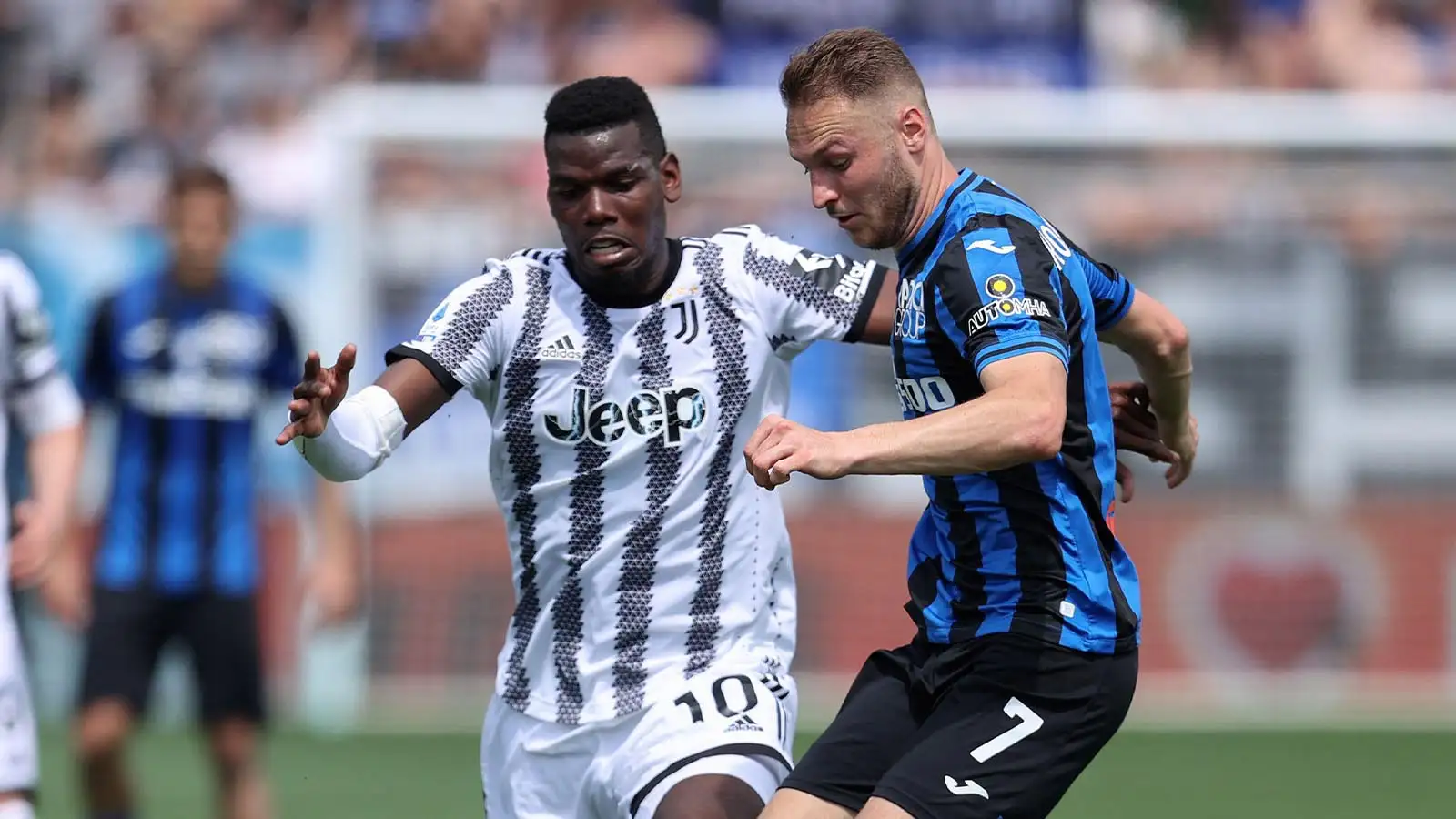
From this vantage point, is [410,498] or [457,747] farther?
[410,498]

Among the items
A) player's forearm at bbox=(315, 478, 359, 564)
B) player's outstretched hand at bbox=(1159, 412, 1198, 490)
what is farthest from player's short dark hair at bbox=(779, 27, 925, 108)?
player's forearm at bbox=(315, 478, 359, 564)

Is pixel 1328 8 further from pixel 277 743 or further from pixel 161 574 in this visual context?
pixel 161 574

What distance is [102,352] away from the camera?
7.93 m

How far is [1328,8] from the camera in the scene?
14039 millimetres

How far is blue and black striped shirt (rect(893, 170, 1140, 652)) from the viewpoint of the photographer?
4141 mm

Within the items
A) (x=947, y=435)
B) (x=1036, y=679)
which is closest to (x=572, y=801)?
(x=1036, y=679)

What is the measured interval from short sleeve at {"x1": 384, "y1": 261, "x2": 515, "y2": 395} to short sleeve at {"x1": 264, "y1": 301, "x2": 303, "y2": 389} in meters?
3.26

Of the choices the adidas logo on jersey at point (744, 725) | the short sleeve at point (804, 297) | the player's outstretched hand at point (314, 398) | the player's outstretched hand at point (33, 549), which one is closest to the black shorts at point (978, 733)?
the adidas logo on jersey at point (744, 725)

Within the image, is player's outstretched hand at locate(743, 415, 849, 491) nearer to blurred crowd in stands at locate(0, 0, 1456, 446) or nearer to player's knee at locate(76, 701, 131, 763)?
player's knee at locate(76, 701, 131, 763)

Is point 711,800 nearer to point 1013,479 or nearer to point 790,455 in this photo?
point 1013,479

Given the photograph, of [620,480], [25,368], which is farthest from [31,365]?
[620,480]

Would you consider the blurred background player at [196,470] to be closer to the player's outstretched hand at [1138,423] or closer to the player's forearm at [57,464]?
the player's forearm at [57,464]

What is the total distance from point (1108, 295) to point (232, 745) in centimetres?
423

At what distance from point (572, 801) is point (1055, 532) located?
142cm
